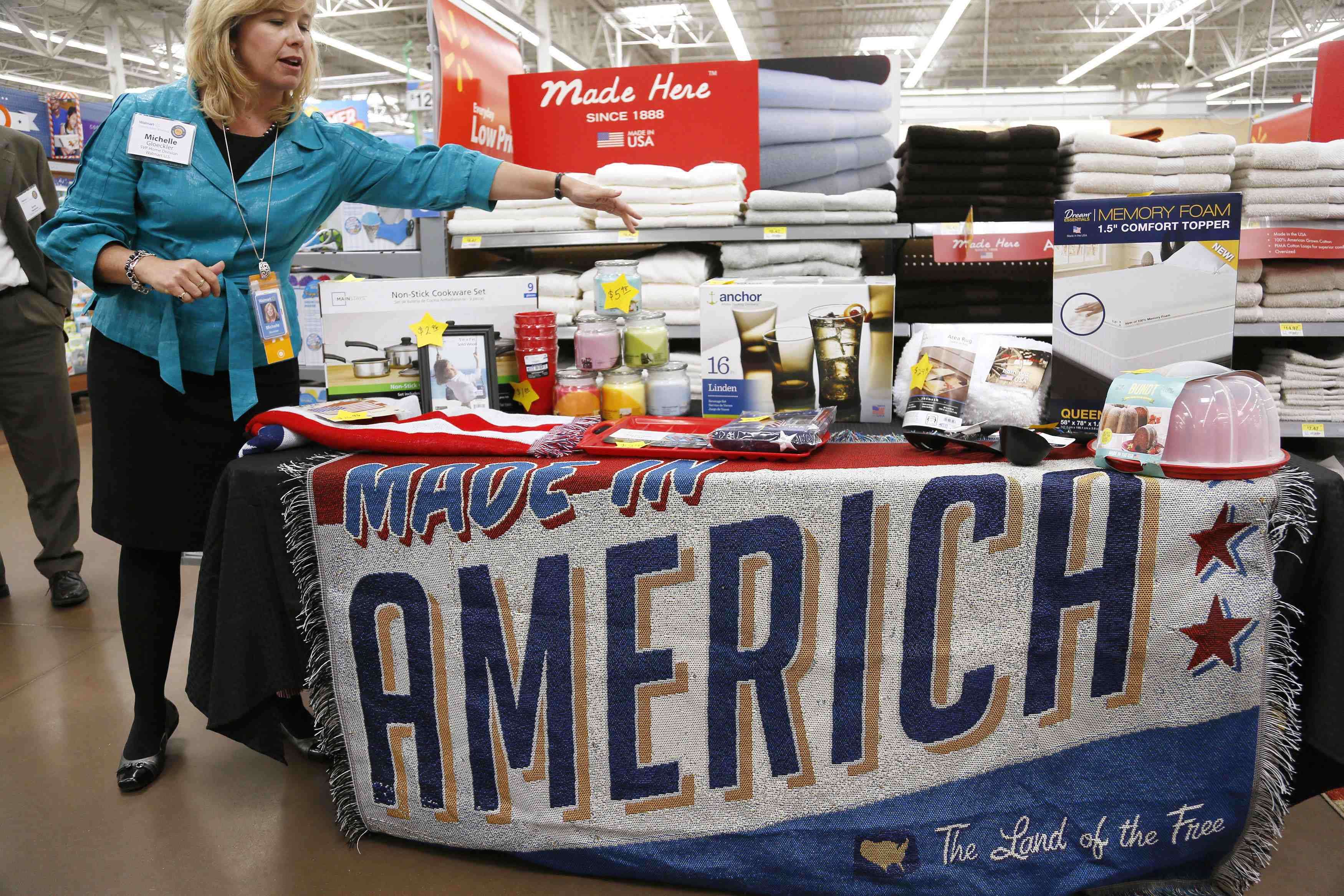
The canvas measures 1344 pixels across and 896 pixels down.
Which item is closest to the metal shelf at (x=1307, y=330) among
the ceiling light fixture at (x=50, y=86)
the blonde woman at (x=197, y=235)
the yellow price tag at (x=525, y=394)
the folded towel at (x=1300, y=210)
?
the folded towel at (x=1300, y=210)

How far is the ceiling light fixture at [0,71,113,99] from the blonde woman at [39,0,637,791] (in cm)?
1682

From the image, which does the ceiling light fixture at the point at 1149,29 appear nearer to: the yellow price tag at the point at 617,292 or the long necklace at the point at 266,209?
the yellow price tag at the point at 617,292

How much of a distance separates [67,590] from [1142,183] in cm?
411

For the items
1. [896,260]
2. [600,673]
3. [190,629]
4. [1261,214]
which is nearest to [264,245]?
[600,673]

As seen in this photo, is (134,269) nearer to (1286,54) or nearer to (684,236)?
(684,236)

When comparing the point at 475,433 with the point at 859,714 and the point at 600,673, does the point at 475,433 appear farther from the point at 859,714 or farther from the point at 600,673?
the point at 859,714

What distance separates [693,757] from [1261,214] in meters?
2.65

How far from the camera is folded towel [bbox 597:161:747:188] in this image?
9.51 ft

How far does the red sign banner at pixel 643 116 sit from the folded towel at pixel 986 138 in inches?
27.5

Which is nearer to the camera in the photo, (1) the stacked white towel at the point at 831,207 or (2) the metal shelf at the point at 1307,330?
(1) the stacked white towel at the point at 831,207

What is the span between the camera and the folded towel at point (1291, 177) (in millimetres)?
2881

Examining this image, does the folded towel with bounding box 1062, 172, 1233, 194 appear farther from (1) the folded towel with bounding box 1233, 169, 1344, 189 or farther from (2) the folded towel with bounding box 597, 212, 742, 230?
(2) the folded towel with bounding box 597, 212, 742, 230

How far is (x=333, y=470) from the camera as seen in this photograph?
1.65m

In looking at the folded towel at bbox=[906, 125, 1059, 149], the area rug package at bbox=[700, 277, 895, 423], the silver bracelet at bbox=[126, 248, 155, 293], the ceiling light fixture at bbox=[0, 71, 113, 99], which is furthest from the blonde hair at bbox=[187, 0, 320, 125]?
the ceiling light fixture at bbox=[0, 71, 113, 99]
